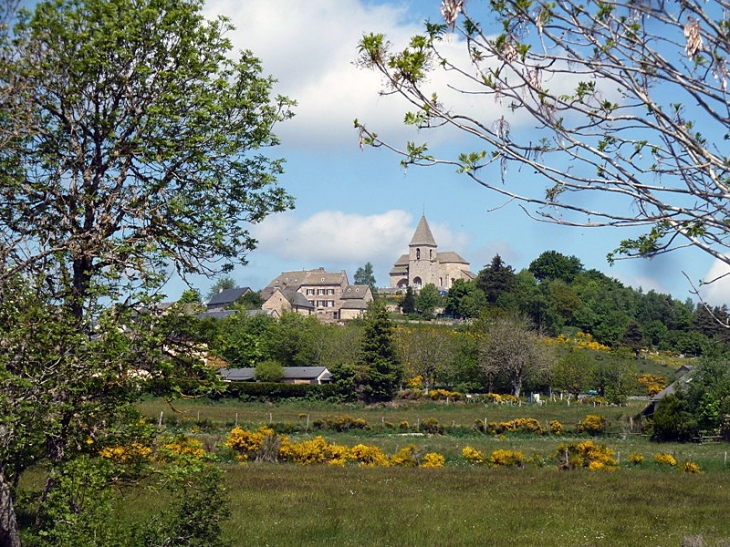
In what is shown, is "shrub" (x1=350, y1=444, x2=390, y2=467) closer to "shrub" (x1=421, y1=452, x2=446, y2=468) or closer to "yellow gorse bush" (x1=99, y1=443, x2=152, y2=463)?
"shrub" (x1=421, y1=452, x2=446, y2=468)

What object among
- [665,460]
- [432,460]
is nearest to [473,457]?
[432,460]

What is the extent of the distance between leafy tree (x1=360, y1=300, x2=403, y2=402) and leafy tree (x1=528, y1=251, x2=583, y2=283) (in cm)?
11065

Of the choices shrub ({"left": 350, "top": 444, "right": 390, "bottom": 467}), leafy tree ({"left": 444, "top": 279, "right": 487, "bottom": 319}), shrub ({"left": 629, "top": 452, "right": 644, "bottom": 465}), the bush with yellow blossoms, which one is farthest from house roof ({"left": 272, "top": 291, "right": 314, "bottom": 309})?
shrub ({"left": 629, "top": 452, "right": 644, "bottom": 465})

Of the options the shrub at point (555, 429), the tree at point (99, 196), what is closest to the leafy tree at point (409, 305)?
the shrub at point (555, 429)

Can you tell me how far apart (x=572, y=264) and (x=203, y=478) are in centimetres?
18135

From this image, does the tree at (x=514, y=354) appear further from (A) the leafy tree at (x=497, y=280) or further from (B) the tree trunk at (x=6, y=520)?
(B) the tree trunk at (x=6, y=520)

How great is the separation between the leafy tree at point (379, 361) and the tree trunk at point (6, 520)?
200 ft

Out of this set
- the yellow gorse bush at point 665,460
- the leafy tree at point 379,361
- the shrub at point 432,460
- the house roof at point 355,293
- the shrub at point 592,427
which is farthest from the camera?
the house roof at point 355,293

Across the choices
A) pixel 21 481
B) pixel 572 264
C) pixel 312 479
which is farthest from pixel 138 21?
pixel 572 264

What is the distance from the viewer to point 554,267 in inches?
7121

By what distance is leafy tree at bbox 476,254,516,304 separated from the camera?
14025cm

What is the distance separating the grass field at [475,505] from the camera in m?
15.1

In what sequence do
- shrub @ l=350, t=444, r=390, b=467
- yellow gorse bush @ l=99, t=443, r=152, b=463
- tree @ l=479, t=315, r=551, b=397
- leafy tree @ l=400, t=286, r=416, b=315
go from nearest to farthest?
yellow gorse bush @ l=99, t=443, r=152, b=463 → shrub @ l=350, t=444, r=390, b=467 → tree @ l=479, t=315, r=551, b=397 → leafy tree @ l=400, t=286, r=416, b=315

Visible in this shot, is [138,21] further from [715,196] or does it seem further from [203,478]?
[715,196]
